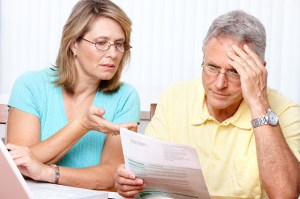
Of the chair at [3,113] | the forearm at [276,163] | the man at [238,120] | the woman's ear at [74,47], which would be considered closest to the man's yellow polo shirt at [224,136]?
the man at [238,120]

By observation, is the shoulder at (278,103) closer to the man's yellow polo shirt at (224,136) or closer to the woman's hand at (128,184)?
the man's yellow polo shirt at (224,136)

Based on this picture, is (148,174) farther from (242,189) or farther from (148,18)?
(148,18)

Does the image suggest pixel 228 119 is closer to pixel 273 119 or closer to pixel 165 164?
pixel 273 119

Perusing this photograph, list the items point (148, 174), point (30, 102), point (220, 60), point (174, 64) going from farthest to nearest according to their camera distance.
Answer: point (174, 64), point (30, 102), point (220, 60), point (148, 174)

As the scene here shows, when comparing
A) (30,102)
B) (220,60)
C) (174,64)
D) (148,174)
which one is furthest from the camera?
(174,64)

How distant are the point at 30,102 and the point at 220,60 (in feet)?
2.52

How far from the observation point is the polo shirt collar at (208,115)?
209 centimetres

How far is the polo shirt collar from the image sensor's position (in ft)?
6.84

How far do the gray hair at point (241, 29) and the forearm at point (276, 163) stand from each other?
0.30 m

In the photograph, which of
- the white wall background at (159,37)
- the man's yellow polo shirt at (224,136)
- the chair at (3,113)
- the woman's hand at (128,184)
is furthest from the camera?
the white wall background at (159,37)

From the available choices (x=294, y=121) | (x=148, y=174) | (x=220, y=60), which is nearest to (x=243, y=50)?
(x=220, y=60)

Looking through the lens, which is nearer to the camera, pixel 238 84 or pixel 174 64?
pixel 238 84

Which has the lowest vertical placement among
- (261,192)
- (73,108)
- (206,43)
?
(261,192)

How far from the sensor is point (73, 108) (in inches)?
92.7
